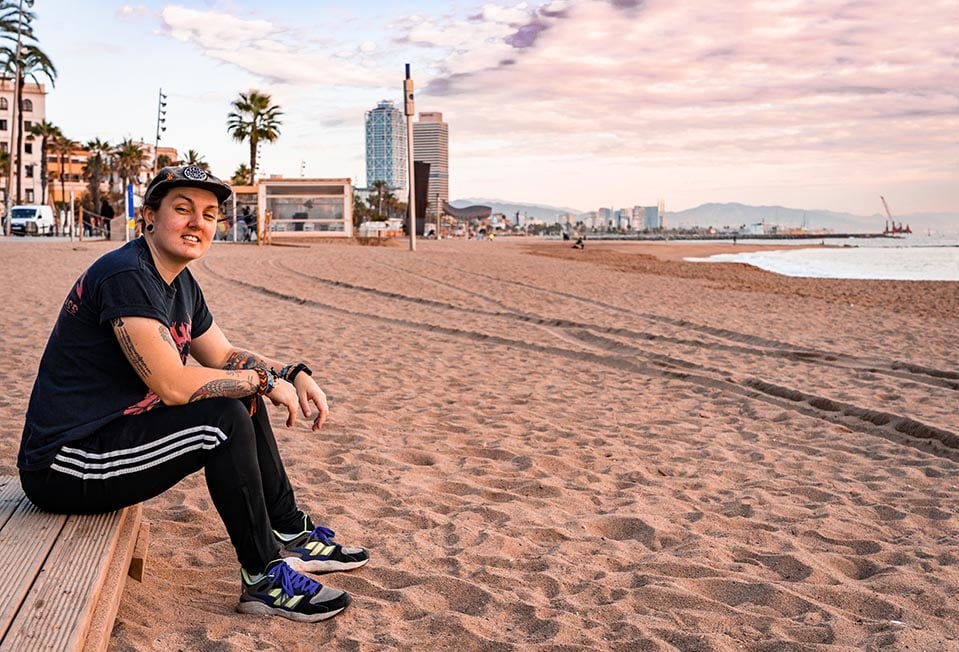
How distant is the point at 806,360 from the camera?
29.5 ft

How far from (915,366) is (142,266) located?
26.2ft

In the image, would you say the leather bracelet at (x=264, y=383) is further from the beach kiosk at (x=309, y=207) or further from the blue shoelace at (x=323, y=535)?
the beach kiosk at (x=309, y=207)

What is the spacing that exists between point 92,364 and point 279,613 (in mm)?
1037

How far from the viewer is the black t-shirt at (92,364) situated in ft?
8.93

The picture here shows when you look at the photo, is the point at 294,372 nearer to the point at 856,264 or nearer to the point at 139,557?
the point at 139,557

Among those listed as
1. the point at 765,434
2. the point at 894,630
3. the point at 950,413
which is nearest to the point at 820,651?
the point at 894,630

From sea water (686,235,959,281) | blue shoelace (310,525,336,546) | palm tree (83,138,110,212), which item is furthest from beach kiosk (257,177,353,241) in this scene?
palm tree (83,138,110,212)

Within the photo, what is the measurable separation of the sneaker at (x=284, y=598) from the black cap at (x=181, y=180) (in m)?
1.32

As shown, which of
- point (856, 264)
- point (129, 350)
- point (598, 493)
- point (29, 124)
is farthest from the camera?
point (29, 124)

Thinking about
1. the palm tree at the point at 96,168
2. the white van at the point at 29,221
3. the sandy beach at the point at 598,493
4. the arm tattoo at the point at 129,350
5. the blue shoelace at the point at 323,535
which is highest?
the palm tree at the point at 96,168

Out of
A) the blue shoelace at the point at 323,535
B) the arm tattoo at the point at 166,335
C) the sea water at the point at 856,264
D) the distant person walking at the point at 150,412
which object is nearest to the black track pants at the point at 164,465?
the distant person walking at the point at 150,412

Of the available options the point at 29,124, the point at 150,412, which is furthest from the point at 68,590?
the point at 29,124

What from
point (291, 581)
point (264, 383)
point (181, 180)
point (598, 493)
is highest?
point (181, 180)

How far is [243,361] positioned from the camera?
3445 mm
